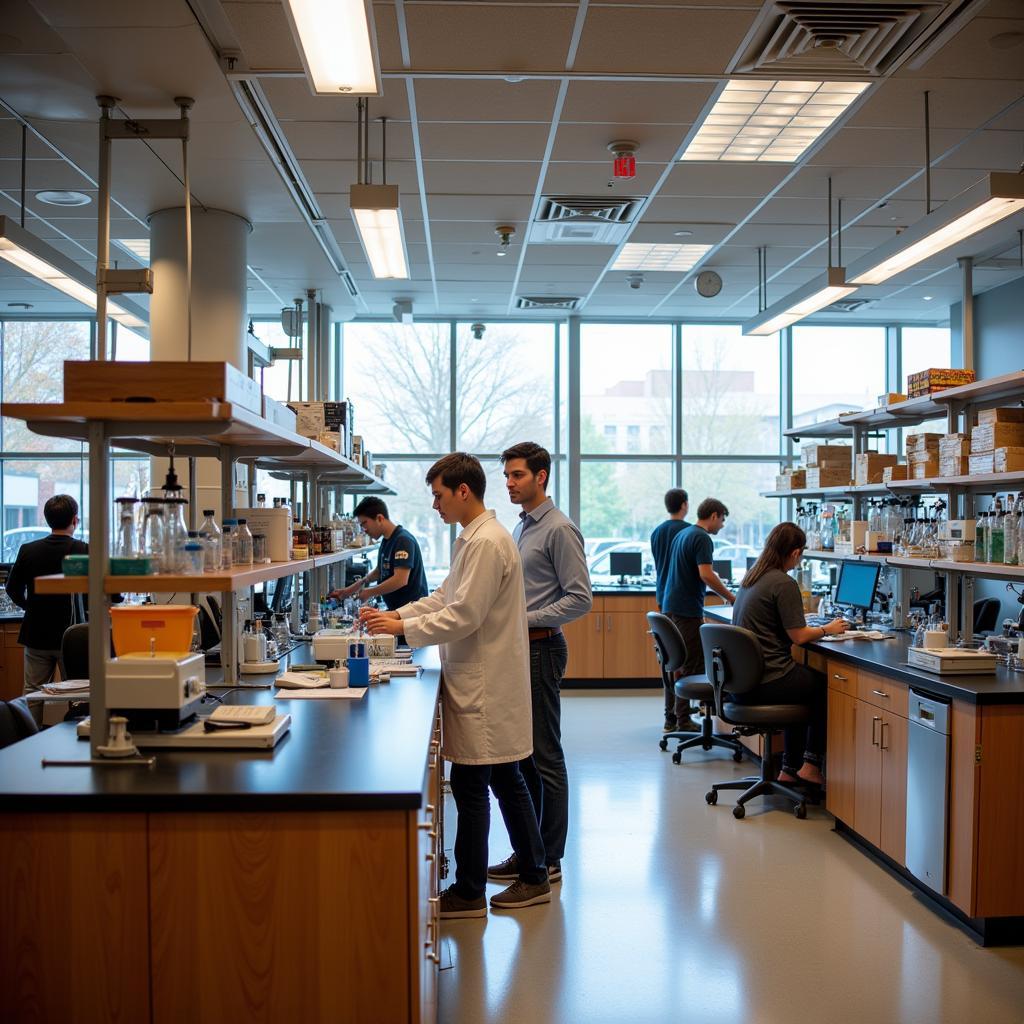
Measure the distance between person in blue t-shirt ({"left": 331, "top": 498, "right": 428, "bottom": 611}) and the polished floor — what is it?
1562 mm

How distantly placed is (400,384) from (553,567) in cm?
555

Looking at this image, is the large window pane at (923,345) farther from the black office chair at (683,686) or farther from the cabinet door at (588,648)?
the black office chair at (683,686)

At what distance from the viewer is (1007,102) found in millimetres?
4195

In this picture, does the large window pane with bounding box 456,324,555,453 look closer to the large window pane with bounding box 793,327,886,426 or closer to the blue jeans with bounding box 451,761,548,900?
the large window pane with bounding box 793,327,886,426

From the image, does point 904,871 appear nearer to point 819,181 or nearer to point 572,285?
point 819,181

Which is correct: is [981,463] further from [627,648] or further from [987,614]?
[627,648]

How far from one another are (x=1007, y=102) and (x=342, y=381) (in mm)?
6198

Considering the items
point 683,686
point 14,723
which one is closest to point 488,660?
point 14,723

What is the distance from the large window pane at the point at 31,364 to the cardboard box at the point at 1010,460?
7.83 meters

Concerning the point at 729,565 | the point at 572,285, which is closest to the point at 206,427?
the point at 572,285

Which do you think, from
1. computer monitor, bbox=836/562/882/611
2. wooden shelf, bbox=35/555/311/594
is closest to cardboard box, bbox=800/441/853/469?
computer monitor, bbox=836/562/882/611

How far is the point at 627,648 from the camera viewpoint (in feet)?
26.2

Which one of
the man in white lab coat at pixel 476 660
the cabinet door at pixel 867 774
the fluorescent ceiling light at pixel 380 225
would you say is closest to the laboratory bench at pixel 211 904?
the man in white lab coat at pixel 476 660

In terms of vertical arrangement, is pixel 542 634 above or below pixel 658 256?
below
